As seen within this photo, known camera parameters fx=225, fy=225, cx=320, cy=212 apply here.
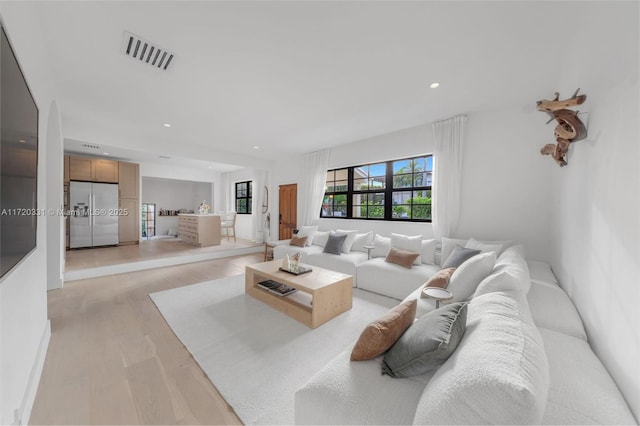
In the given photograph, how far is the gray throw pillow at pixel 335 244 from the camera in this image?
13.2ft

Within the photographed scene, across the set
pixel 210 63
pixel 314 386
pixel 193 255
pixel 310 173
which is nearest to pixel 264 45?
pixel 210 63

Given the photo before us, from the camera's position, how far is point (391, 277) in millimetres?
3102

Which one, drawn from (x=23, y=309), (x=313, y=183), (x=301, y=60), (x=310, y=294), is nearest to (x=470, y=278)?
(x=310, y=294)

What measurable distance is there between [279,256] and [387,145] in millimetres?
3093

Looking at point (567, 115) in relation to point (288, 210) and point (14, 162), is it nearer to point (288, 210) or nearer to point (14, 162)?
point (14, 162)

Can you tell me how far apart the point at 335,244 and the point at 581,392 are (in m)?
3.31

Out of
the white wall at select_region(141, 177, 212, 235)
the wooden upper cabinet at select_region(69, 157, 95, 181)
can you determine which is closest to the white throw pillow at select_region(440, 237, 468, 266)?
the wooden upper cabinet at select_region(69, 157, 95, 181)

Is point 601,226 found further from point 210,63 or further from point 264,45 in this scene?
point 210,63

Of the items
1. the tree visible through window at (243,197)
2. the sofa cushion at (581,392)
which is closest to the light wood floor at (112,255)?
the tree visible through window at (243,197)

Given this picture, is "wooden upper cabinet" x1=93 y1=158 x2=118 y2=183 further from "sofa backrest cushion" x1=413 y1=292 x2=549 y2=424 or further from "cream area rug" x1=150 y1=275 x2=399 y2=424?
"sofa backrest cushion" x1=413 y1=292 x2=549 y2=424

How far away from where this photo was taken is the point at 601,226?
1.32 meters

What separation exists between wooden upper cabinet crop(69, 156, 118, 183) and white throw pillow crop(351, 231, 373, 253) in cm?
660

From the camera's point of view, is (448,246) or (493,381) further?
(448,246)

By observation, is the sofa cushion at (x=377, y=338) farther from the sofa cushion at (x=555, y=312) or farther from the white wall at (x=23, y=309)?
the white wall at (x=23, y=309)
